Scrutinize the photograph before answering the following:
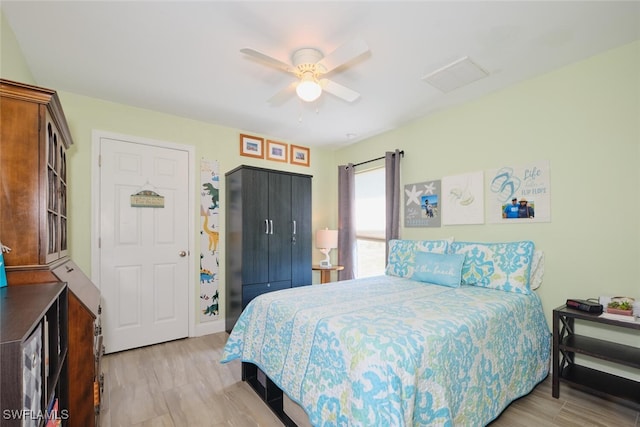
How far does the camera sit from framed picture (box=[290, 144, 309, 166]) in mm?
4371

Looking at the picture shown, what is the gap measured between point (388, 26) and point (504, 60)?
41.6 inches

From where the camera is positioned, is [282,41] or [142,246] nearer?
[282,41]

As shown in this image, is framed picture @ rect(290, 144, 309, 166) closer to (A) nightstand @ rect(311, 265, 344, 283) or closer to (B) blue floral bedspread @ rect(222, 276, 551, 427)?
(A) nightstand @ rect(311, 265, 344, 283)

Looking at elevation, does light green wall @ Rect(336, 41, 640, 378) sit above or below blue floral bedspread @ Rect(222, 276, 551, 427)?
above

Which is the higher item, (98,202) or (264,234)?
(98,202)

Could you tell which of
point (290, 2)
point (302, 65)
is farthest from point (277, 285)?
point (290, 2)

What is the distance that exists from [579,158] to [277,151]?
10.8 feet

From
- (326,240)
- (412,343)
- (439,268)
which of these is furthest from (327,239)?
(412,343)

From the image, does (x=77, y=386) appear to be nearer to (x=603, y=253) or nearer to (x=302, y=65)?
(x=302, y=65)

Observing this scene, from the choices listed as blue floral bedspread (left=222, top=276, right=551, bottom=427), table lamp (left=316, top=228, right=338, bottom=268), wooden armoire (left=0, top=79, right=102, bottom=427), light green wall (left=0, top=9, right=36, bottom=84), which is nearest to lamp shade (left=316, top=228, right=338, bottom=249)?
table lamp (left=316, top=228, right=338, bottom=268)

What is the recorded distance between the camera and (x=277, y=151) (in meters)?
4.20

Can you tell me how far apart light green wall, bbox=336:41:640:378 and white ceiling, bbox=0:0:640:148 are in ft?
0.59

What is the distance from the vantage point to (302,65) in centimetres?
209

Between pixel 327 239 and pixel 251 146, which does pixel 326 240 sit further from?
pixel 251 146
